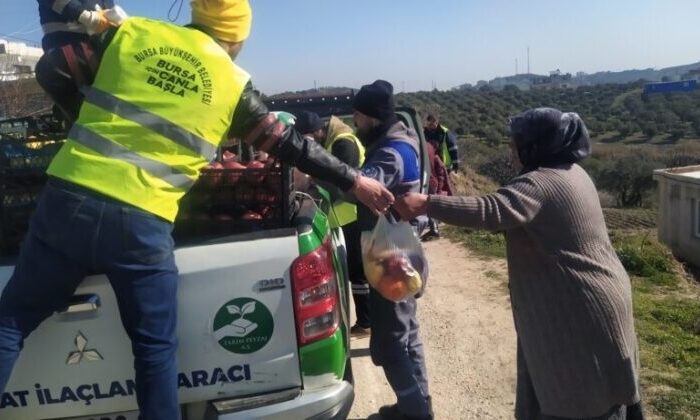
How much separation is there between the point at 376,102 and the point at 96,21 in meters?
1.73

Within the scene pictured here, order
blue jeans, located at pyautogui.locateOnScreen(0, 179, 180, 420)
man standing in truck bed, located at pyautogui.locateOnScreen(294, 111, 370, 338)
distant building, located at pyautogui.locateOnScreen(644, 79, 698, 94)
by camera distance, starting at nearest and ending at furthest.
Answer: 1. blue jeans, located at pyautogui.locateOnScreen(0, 179, 180, 420)
2. man standing in truck bed, located at pyautogui.locateOnScreen(294, 111, 370, 338)
3. distant building, located at pyautogui.locateOnScreen(644, 79, 698, 94)

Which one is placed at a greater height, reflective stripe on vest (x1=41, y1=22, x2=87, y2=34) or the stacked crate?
reflective stripe on vest (x1=41, y1=22, x2=87, y2=34)

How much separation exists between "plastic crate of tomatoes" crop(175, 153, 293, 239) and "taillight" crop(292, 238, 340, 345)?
0.28 meters

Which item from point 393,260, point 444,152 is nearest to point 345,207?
point 393,260

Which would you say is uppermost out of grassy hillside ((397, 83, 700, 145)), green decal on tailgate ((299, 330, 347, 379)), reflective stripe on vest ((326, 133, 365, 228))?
reflective stripe on vest ((326, 133, 365, 228))

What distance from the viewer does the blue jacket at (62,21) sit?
287cm

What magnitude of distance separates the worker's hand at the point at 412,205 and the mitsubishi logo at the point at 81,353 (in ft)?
4.60

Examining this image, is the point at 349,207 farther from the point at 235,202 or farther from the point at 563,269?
the point at 563,269

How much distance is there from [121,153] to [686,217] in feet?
25.4

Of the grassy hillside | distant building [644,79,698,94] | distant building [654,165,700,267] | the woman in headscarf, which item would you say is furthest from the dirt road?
distant building [644,79,698,94]

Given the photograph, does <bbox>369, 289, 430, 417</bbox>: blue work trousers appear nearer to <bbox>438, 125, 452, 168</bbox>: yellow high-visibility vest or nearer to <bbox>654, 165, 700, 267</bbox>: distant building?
<bbox>654, 165, 700, 267</bbox>: distant building

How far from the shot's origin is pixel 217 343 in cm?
269

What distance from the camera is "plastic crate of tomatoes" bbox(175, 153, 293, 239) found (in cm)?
293

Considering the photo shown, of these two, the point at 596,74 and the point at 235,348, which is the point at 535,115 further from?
the point at 596,74
